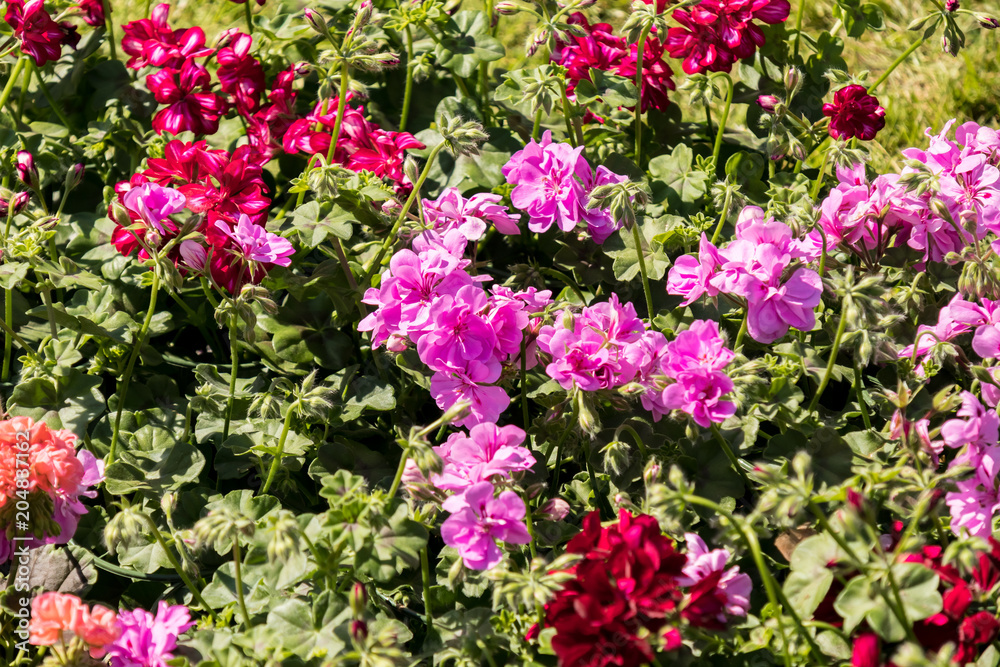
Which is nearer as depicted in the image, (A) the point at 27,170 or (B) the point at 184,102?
(A) the point at 27,170

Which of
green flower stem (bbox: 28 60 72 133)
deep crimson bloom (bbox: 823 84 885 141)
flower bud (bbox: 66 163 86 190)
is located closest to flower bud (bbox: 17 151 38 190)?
flower bud (bbox: 66 163 86 190)

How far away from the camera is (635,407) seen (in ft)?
6.68

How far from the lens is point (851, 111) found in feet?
7.49

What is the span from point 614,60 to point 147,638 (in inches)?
71.3

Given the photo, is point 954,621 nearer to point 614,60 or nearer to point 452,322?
point 452,322

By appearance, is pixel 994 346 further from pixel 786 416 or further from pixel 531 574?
pixel 531 574

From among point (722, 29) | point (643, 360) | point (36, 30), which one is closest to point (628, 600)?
point (643, 360)

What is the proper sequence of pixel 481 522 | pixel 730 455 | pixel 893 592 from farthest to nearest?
pixel 730 455 < pixel 481 522 < pixel 893 592

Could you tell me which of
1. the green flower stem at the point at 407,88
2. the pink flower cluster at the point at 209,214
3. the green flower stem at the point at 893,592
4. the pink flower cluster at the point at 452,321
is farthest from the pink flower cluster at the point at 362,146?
the green flower stem at the point at 893,592

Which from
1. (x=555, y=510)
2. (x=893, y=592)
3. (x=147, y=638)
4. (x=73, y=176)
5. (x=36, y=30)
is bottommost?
(x=147, y=638)

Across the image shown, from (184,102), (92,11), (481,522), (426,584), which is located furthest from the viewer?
(92,11)

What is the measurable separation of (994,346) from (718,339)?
1.97 feet

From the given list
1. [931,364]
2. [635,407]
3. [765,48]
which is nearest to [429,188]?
[635,407]

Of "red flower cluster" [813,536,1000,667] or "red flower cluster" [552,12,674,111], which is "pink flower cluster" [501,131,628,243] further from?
"red flower cluster" [813,536,1000,667]
